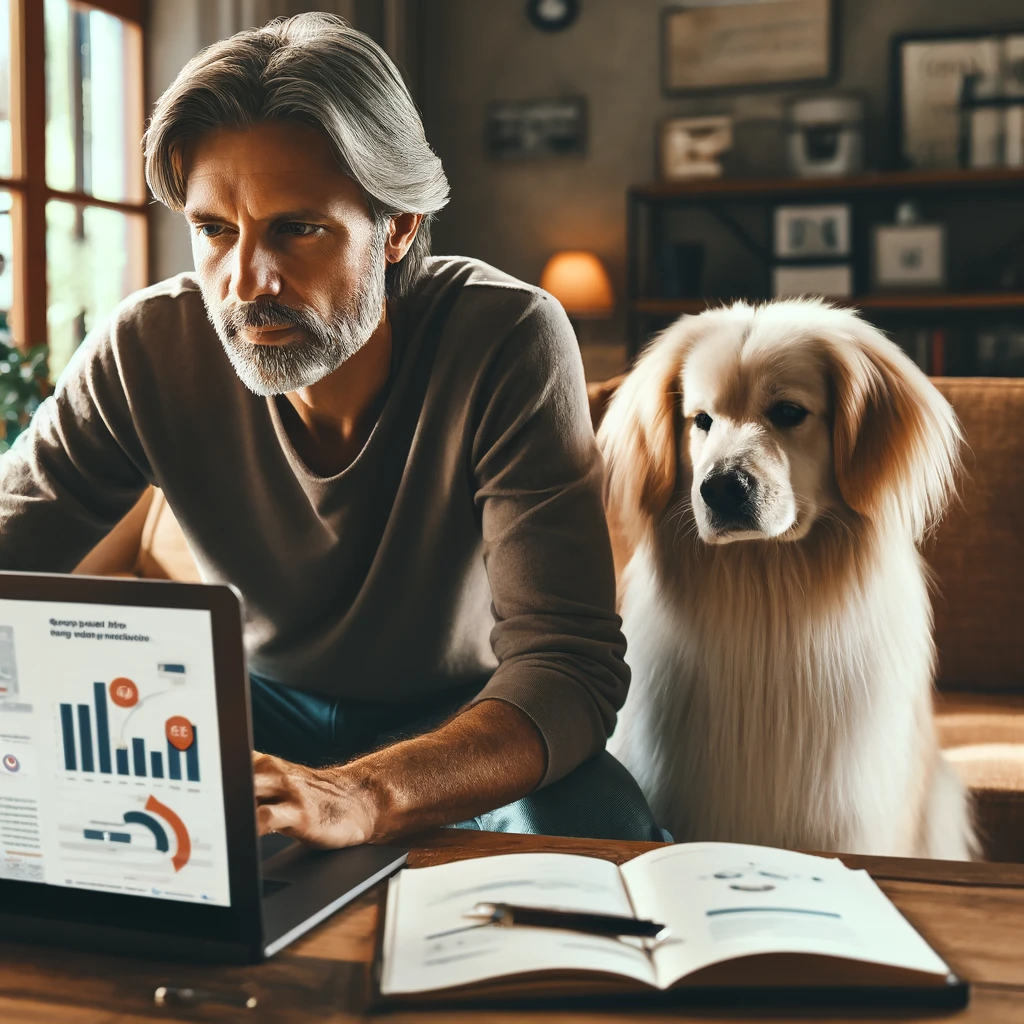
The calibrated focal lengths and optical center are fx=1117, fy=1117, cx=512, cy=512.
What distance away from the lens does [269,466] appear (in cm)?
130

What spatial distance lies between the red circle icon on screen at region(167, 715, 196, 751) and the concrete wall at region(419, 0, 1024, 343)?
4692 mm

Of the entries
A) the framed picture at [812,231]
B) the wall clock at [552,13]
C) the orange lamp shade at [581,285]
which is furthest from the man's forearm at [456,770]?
the wall clock at [552,13]

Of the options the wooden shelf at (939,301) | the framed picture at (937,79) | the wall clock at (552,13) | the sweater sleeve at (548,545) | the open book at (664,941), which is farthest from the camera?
the wall clock at (552,13)

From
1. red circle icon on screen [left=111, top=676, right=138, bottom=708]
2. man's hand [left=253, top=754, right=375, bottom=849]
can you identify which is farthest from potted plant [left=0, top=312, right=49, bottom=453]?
red circle icon on screen [left=111, top=676, right=138, bottom=708]

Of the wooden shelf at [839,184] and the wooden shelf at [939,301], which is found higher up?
the wooden shelf at [839,184]

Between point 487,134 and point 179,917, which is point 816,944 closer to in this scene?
point 179,917

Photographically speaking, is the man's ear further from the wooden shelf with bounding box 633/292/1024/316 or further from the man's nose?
the wooden shelf with bounding box 633/292/1024/316

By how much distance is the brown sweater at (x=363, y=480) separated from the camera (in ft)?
3.90

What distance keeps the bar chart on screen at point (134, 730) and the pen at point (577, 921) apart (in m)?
0.19

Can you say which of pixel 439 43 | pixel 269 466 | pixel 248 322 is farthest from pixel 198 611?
pixel 439 43

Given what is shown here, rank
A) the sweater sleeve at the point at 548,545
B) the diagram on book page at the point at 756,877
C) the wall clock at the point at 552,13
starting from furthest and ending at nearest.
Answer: the wall clock at the point at 552,13, the sweater sleeve at the point at 548,545, the diagram on book page at the point at 756,877

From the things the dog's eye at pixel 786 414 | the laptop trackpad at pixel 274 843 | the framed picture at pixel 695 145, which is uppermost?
the framed picture at pixel 695 145

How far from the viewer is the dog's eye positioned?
4.07 feet

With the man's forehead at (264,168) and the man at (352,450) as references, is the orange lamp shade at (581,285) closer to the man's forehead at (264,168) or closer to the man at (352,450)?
the man at (352,450)
